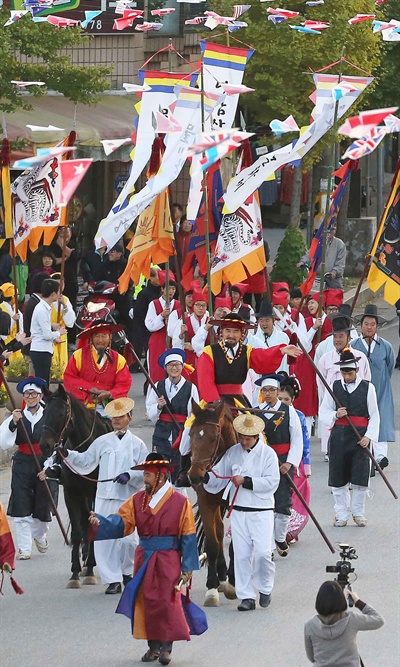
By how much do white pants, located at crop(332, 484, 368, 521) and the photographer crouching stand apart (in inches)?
240

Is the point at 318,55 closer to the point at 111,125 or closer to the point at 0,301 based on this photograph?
the point at 111,125

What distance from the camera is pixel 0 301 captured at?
61.2 ft

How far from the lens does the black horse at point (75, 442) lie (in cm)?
1201

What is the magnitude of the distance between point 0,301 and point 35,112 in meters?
6.88

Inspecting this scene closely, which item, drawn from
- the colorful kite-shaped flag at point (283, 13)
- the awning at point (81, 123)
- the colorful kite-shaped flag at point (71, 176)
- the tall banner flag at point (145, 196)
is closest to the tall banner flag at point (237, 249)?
the tall banner flag at point (145, 196)

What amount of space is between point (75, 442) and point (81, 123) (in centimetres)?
1324

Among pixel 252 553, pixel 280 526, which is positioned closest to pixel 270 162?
pixel 280 526

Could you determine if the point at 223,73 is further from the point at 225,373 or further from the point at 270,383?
the point at 270,383

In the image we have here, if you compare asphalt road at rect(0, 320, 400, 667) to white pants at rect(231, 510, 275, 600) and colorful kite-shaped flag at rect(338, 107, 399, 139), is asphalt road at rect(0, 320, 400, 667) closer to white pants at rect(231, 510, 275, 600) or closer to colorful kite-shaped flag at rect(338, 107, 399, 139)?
white pants at rect(231, 510, 275, 600)

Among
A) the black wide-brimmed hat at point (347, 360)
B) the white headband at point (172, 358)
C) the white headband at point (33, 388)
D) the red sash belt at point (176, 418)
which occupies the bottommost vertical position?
the red sash belt at point (176, 418)

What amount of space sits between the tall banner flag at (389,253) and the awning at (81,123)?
8.35 metres

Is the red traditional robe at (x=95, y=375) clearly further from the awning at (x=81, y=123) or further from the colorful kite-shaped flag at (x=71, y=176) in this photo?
the awning at (x=81, y=123)

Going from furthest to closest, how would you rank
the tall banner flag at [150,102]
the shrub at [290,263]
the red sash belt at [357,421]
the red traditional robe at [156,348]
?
the shrub at [290,263] → the red traditional robe at [156,348] → the tall banner flag at [150,102] → the red sash belt at [357,421]

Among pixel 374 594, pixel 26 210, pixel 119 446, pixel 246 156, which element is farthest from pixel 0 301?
pixel 374 594
